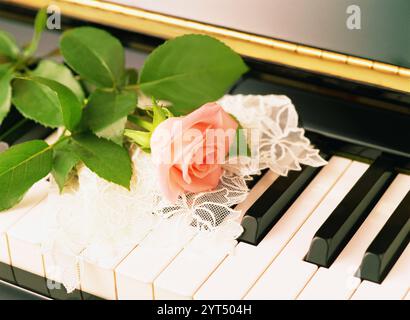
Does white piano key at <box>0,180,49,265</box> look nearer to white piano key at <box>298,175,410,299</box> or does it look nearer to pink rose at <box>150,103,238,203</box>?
pink rose at <box>150,103,238,203</box>

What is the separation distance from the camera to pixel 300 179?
1.55m

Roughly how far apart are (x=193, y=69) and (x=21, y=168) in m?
0.34

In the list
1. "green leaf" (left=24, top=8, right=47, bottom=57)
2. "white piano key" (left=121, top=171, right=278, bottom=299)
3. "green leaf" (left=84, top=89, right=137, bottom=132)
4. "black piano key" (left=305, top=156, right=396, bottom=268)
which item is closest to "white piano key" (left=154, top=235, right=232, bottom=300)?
"white piano key" (left=121, top=171, right=278, bottom=299)

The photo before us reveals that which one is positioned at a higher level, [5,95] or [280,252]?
[5,95]

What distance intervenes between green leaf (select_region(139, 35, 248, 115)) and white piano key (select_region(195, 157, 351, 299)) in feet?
0.76

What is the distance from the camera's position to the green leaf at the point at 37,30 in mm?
1743

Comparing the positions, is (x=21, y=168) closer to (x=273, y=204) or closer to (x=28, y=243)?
(x=28, y=243)

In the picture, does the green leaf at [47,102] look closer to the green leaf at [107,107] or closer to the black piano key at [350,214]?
the green leaf at [107,107]

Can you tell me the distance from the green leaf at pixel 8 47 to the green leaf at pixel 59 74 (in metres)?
0.06

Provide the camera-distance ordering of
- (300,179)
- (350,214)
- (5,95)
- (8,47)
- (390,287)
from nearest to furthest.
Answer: (390,287) < (350,214) < (300,179) < (5,95) < (8,47)

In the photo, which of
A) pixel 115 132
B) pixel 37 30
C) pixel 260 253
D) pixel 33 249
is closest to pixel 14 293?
pixel 33 249

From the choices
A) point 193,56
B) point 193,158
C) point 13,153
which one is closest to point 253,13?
point 193,56

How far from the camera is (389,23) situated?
5.03ft

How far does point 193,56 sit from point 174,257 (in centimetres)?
38
